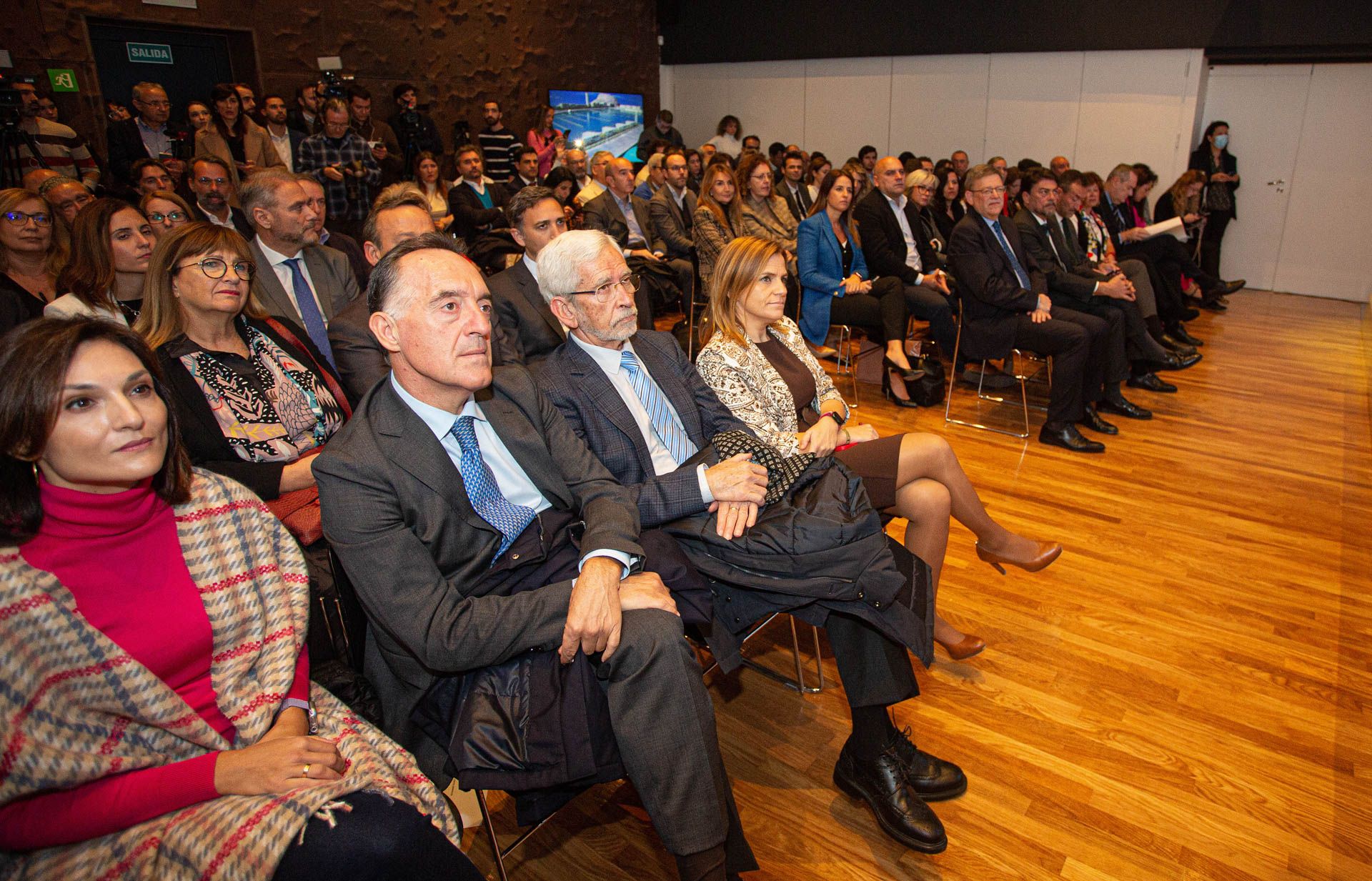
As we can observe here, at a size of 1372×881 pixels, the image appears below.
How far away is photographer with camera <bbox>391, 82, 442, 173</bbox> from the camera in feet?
28.5

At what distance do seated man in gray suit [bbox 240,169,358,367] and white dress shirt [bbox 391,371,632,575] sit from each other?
1.67m

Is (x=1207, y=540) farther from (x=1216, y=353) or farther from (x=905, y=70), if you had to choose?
(x=905, y=70)

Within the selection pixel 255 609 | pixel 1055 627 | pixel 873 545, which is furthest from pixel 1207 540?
pixel 255 609

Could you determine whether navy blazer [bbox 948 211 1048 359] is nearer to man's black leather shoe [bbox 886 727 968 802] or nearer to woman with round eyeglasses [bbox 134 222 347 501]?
man's black leather shoe [bbox 886 727 968 802]

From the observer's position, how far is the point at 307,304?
3393 mm

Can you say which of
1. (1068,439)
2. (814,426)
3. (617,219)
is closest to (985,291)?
(1068,439)

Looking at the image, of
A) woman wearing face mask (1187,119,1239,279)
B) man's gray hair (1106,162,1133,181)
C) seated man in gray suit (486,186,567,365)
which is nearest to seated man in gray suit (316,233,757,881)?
seated man in gray suit (486,186,567,365)

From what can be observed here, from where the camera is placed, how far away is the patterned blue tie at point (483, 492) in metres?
1.76

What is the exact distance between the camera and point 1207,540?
3.45m

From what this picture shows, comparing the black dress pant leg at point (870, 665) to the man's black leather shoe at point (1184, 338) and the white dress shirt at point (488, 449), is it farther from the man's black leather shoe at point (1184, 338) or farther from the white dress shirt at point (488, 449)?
the man's black leather shoe at point (1184, 338)

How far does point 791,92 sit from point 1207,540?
10.5 m

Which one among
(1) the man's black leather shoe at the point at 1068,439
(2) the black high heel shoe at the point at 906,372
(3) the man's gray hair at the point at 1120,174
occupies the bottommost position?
(1) the man's black leather shoe at the point at 1068,439

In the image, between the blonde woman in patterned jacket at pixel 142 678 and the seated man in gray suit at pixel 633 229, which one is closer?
the blonde woman in patterned jacket at pixel 142 678

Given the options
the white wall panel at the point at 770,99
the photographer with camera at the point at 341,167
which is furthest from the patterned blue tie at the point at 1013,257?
the white wall panel at the point at 770,99
